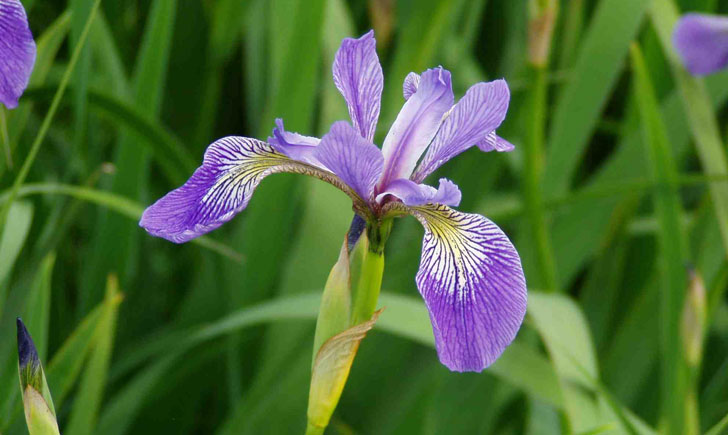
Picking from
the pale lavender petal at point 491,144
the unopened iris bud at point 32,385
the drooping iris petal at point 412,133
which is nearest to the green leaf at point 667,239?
the pale lavender petal at point 491,144

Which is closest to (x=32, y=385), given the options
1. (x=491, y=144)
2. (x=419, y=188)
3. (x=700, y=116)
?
(x=419, y=188)

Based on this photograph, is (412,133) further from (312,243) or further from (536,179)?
(312,243)

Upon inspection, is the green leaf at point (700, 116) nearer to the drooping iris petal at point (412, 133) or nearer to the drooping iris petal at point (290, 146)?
the drooping iris petal at point (412, 133)

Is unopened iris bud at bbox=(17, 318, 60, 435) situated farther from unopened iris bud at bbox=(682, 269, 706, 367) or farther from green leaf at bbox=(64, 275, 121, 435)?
unopened iris bud at bbox=(682, 269, 706, 367)

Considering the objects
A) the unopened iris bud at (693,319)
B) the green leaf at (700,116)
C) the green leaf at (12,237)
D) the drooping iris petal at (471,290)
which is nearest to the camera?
the drooping iris petal at (471,290)

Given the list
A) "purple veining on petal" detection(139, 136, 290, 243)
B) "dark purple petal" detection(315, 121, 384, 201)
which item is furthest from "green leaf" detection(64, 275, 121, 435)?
"dark purple petal" detection(315, 121, 384, 201)

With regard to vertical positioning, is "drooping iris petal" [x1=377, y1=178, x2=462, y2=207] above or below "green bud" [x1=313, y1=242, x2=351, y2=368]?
above
